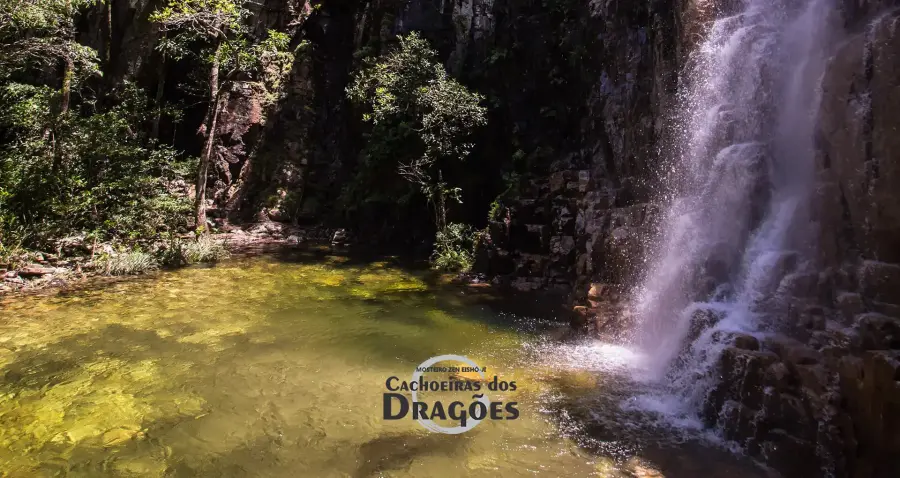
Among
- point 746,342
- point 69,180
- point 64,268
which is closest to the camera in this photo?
point 746,342

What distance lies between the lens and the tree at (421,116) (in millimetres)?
15289

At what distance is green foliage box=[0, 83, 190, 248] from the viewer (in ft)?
36.7

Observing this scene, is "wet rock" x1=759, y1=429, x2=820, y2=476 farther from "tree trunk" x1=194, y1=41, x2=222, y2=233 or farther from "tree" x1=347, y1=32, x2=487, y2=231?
"tree trunk" x1=194, y1=41, x2=222, y2=233

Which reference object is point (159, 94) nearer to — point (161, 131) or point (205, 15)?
point (161, 131)

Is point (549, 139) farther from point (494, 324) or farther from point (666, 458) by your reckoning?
point (666, 458)

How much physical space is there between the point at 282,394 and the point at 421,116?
12.6m

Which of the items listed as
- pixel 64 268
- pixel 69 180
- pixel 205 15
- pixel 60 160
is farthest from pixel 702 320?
pixel 60 160

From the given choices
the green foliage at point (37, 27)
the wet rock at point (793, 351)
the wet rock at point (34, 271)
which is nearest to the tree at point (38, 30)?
the green foliage at point (37, 27)

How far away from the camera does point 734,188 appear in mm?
7324

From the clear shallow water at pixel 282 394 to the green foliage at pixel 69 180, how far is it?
11.9 ft

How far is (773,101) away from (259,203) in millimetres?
18779

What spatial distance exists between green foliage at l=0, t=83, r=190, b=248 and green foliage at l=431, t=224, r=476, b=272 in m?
7.98

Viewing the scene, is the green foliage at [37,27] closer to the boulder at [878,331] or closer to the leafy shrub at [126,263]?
the leafy shrub at [126,263]

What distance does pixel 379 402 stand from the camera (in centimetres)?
538
